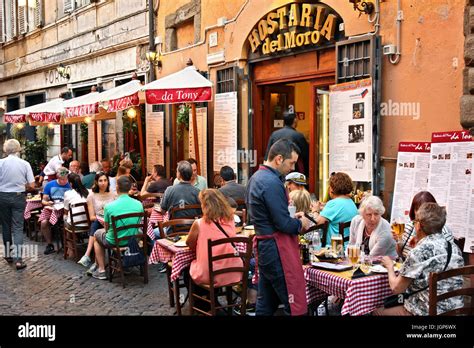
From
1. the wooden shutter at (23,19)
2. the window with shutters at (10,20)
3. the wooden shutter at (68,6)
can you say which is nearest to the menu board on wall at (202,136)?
the wooden shutter at (68,6)

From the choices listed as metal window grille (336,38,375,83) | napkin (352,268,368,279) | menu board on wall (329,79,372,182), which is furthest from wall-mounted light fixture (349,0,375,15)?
napkin (352,268,368,279)

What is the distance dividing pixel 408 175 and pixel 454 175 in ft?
2.47

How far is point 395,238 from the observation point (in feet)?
17.7

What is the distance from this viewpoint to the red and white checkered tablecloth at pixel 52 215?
8.97 metres

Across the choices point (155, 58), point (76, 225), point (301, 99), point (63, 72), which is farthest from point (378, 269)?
point (63, 72)

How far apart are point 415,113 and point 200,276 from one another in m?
3.40

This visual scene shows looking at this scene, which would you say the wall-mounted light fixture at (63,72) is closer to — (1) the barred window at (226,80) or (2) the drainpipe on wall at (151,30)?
(2) the drainpipe on wall at (151,30)

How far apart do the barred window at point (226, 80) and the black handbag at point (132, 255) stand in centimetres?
422

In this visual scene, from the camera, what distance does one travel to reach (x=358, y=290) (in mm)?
4062

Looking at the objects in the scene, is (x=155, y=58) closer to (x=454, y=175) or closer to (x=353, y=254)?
(x=454, y=175)

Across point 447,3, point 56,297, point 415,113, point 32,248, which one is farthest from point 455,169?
point 32,248

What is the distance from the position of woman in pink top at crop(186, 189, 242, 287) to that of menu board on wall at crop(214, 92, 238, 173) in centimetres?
518
